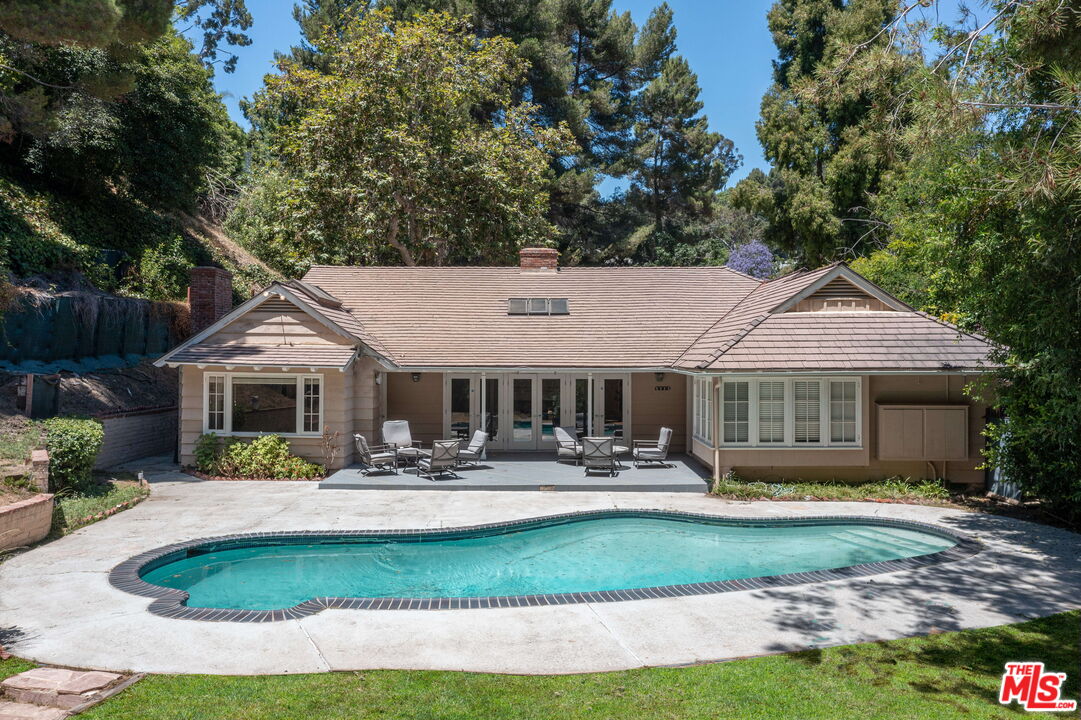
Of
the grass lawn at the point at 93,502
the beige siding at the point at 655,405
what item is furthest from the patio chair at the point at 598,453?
the grass lawn at the point at 93,502

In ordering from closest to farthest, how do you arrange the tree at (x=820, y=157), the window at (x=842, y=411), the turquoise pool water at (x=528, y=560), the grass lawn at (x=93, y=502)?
the turquoise pool water at (x=528, y=560), the grass lawn at (x=93, y=502), the window at (x=842, y=411), the tree at (x=820, y=157)

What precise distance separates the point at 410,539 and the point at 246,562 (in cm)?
248

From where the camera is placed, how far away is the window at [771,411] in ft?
48.6

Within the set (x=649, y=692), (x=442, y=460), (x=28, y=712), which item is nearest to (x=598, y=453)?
(x=442, y=460)

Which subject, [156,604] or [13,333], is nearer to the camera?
[156,604]

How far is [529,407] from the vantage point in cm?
1900

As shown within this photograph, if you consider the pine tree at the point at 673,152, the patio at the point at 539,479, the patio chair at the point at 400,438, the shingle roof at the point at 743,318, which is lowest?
the patio at the point at 539,479

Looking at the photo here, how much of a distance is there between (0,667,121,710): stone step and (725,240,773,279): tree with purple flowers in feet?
134

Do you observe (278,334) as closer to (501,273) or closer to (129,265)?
(501,273)

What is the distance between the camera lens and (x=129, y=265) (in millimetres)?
23875

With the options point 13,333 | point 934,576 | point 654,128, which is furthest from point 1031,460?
point 654,128

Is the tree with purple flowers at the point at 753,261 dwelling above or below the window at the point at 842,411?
above

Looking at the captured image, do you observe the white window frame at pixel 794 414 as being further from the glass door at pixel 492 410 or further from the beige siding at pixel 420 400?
the beige siding at pixel 420 400

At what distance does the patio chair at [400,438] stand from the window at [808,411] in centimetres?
903
